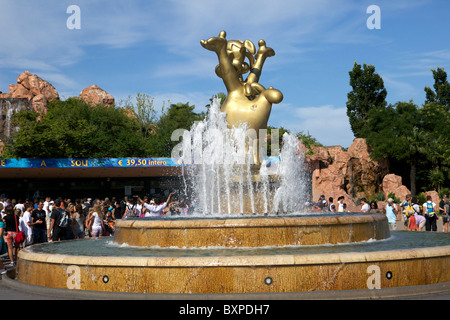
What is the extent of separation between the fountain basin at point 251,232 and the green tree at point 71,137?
2973cm

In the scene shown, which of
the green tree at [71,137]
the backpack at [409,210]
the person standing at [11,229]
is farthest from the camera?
the green tree at [71,137]

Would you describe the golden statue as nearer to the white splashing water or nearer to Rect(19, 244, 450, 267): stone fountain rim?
the white splashing water

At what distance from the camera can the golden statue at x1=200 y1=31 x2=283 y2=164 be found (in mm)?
14609

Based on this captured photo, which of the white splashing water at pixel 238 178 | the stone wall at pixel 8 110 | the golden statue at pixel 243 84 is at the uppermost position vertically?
the stone wall at pixel 8 110

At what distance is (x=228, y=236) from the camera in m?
8.45

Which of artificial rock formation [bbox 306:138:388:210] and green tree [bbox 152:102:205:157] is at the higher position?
green tree [bbox 152:102:205:157]

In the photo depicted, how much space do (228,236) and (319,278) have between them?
214cm

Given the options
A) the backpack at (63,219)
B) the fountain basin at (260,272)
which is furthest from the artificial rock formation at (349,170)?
the fountain basin at (260,272)

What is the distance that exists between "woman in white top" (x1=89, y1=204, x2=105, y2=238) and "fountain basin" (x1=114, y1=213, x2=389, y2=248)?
15.6 ft

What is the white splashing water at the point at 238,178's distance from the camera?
43.3 feet

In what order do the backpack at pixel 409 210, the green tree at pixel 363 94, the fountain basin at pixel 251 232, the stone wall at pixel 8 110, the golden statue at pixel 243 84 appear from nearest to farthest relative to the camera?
the fountain basin at pixel 251 232
the golden statue at pixel 243 84
the backpack at pixel 409 210
the stone wall at pixel 8 110
the green tree at pixel 363 94

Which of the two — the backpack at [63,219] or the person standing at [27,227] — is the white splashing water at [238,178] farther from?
the person standing at [27,227]

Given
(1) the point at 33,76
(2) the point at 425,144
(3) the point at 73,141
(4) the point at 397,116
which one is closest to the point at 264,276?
(3) the point at 73,141

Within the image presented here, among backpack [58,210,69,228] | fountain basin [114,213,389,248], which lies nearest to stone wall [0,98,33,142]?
backpack [58,210,69,228]
